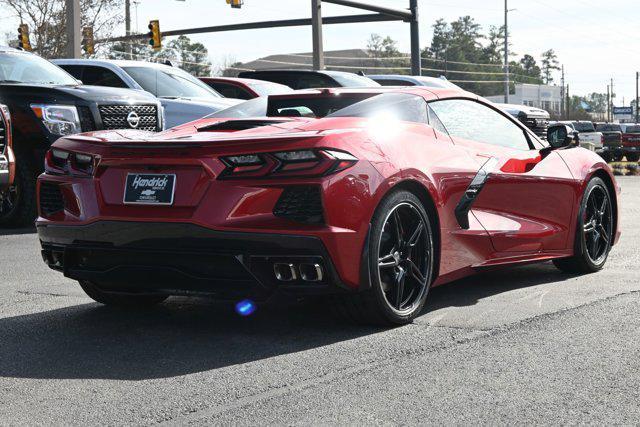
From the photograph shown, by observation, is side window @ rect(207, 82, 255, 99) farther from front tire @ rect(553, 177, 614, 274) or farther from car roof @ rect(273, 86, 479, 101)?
car roof @ rect(273, 86, 479, 101)

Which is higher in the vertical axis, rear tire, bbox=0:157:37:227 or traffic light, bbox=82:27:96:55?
traffic light, bbox=82:27:96:55

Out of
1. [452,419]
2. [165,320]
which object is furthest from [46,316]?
[452,419]

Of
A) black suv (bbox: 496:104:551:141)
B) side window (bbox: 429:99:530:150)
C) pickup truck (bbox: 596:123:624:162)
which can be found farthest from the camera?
pickup truck (bbox: 596:123:624:162)

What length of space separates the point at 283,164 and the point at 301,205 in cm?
21

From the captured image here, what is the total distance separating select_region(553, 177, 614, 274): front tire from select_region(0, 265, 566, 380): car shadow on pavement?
1.12 meters

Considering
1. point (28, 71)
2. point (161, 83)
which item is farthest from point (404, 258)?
point (161, 83)

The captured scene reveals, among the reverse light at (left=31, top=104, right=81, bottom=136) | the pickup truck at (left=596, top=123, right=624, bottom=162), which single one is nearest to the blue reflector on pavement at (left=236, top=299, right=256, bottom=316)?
the reverse light at (left=31, top=104, right=81, bottom=136)

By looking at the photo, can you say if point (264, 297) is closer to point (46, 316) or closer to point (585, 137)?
point (46, 316)

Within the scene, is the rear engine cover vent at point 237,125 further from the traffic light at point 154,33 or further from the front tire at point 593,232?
the traffic light at point 154,33

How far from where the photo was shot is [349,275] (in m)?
4.86

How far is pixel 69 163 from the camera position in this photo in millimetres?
5305

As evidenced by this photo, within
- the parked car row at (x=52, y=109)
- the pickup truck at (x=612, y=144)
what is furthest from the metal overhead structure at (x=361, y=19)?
the parked car row at (x=52, y=109)

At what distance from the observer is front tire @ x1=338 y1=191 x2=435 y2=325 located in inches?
200

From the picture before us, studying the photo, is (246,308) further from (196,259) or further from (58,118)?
(58,118)
